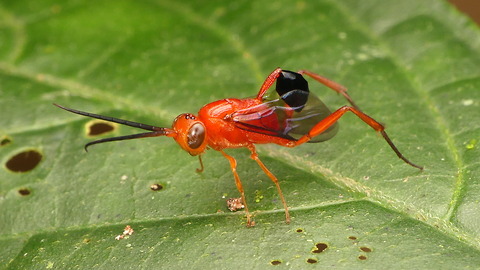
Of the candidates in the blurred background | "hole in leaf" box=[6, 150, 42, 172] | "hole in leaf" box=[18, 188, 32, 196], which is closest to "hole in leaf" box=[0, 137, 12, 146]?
"hole in leaf" box=[6, 150, 42, 172]

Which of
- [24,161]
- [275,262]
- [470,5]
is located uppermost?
[470,5]

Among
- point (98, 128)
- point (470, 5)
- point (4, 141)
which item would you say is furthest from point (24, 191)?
point (470, 5)

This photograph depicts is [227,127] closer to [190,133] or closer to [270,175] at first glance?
[190,133]

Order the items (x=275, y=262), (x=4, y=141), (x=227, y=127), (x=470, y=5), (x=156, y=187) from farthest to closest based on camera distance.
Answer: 1. (x=470, y=5)
2. (x=4, y=141)
3. (x=156, y=187)
4. (x=227, y=127)
5. (x=275, y=262)

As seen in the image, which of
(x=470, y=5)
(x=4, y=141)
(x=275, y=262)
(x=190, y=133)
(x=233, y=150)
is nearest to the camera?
(x=275, y=262)

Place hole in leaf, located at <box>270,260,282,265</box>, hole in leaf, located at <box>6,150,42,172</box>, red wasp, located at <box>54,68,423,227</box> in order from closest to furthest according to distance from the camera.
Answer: hole in leaf, located at <box>270,260,282,265</box>, red wasp, located at <box>54,68,423,227</box>, hole in leaf, located at <box>6,150,42,172</box>

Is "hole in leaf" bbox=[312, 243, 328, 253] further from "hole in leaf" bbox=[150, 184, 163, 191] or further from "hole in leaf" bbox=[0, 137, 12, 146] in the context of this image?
"hole in leaf" bbox=[0, 137, 12, 146]

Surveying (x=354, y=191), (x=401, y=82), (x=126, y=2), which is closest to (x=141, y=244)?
(x=354, y=191)

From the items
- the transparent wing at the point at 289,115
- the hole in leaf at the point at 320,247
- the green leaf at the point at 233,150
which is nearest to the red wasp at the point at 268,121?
the transparent wing at the point at 289,115
